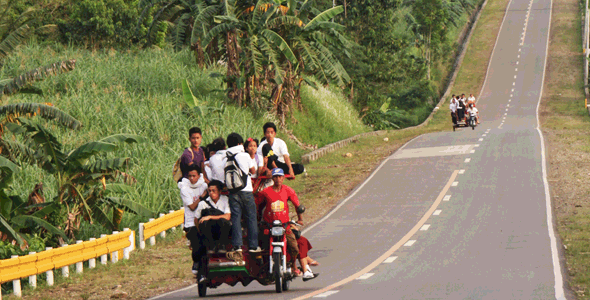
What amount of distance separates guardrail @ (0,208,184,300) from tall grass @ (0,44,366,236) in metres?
1.79

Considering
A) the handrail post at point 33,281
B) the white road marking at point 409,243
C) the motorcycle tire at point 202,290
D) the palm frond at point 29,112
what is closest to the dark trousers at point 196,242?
the motorcycle tire at point 202,290

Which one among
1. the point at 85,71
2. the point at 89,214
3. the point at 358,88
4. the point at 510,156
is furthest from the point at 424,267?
the point at 358,88

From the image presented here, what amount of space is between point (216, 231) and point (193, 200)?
0.61 metres

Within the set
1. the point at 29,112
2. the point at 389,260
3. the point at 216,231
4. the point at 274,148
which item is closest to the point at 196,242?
the point at 216,231

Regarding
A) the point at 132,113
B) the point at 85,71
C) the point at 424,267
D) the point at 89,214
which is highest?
the point at 85,71

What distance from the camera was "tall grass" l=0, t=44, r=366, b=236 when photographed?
20516mm

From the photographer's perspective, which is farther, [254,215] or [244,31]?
[244,31]

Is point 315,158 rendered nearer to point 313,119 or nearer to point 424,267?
point 313,119

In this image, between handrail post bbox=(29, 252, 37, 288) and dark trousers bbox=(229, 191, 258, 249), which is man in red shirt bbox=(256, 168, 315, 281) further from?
handrail post bbox=(29, 252, 37, 288)

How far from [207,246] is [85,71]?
2226 centimetres

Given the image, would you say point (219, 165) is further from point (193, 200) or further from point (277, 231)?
point (277, 231)

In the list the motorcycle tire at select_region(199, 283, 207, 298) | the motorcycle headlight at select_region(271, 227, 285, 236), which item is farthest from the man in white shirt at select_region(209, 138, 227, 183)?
the motorcycle tire at select_region(199, 283, 207, 298)

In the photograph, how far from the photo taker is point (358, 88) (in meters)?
49.9

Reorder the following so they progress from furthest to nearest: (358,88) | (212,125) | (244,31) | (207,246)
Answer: (358,88), (244,31), (212,125), (207,246)
